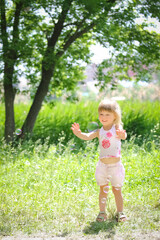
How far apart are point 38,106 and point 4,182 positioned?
389 cm

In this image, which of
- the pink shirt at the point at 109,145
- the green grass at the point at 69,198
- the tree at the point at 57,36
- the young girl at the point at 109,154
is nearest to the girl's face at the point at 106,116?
the young girl at the point at 109,154

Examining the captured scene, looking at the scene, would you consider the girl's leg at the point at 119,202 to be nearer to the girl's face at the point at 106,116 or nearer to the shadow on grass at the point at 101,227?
the shadow on grass at the point at 101,227

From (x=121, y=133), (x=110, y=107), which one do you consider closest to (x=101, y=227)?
(x=121, y=133)

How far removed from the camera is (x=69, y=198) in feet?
14.9

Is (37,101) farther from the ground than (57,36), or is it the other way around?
(57,36)

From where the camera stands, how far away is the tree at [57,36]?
761 cm

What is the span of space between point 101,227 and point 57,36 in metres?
5.99

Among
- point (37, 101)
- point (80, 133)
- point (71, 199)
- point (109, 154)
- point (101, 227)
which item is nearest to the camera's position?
point (101, 227)

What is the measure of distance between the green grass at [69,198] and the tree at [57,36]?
2.18 meters

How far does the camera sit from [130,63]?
9.29 metres

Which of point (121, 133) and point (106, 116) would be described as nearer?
point (121, 133)

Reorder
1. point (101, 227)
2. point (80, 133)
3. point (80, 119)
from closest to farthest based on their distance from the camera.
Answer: point (101, 227), point (80, 133), point (80, 119)

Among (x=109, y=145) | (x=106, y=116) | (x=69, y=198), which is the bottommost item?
(x=69, y=198)

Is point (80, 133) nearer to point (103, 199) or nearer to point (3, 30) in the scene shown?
point (103, 199)
